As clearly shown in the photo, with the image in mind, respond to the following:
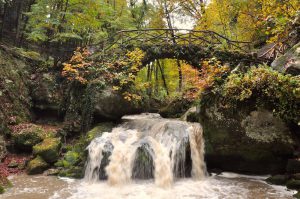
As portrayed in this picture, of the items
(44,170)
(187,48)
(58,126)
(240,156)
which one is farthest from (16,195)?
(187,48)

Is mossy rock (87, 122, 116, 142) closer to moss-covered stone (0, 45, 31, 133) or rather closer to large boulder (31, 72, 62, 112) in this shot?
large boulder (31, 72, 62, 112)

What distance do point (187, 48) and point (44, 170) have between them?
28.8 feet

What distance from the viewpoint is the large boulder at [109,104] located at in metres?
11.6

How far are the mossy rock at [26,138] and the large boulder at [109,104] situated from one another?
251 centimetres

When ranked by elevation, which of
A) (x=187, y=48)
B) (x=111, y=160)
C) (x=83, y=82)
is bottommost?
(x=111, y=160)

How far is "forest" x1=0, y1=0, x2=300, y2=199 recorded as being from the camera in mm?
8211

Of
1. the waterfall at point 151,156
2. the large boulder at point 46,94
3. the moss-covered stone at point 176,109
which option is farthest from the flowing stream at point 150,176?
the moss-covered stone at point 176,109

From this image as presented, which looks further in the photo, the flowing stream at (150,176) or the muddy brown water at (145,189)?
the flowing stream at (150,176)

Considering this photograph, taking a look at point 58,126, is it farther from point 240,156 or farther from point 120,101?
point 240,156

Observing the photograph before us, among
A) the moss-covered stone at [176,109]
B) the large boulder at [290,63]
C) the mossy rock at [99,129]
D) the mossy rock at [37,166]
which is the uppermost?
A: the large boulder at [290,63]

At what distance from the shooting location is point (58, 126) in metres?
12.6

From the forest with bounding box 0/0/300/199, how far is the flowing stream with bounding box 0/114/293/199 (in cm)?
3

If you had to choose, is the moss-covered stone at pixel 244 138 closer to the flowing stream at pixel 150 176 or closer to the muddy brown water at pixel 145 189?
the flowing stream at pixel 150 176

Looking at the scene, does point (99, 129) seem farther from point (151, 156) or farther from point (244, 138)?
point (244, 138)
